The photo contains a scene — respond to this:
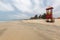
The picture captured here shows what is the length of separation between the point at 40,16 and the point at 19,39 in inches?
1610

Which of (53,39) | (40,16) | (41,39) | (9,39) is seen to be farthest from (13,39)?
(40,16)

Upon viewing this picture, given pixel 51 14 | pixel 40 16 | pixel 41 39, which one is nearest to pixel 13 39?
pixel 41 39

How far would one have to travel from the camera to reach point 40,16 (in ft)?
153

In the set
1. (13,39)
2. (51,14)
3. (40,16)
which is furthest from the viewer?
(40,16)

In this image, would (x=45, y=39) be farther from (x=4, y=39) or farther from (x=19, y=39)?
(x=4, y=39)

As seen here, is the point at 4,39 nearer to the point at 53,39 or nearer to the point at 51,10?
the point at 53,39

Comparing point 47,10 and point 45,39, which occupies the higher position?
point 47,10

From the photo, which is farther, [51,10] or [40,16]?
[40,16]

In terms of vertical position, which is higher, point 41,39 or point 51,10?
point 51,10

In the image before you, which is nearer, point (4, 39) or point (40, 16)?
point (4, 39)

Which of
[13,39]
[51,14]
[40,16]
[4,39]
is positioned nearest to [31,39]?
[13,39]

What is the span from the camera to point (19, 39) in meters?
5.90

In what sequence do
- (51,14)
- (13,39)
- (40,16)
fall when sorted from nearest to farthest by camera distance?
1. (13,39)
2. (51,14)
3. (40,16)

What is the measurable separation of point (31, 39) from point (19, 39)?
1.67ft
